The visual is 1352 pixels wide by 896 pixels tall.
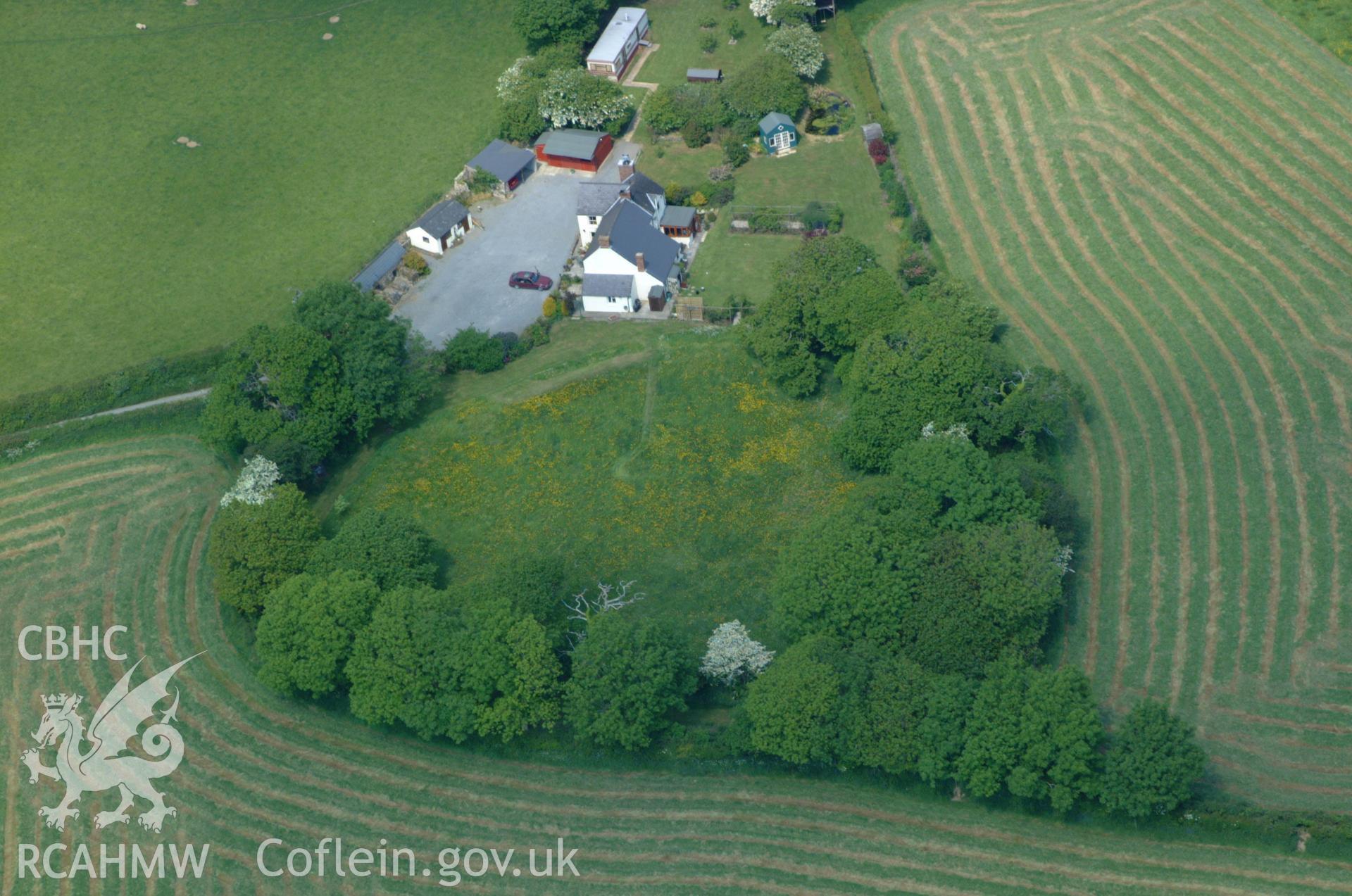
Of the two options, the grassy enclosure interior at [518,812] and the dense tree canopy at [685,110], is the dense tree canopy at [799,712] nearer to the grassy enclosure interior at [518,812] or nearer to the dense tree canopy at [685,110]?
the grassy enclosure interior at [518,812]

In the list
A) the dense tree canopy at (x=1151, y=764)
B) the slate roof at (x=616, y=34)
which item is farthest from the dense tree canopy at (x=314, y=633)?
the slate roof at (x=616, y=34)

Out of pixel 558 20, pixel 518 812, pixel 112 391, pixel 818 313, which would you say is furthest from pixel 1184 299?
pixel 112 391

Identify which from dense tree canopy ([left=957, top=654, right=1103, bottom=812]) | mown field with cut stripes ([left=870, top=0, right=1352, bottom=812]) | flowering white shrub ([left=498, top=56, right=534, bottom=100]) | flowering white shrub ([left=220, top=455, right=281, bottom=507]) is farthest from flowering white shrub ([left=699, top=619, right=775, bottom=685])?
flowering white shrub ([left=498, top=56, right=534, bottom=100])

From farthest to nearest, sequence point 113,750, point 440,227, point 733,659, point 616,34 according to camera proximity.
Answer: point 616,34
point 440,227
point 113,750
point 733,659

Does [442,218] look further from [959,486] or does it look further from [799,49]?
[959,486]

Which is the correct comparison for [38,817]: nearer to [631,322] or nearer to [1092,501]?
[631,322]

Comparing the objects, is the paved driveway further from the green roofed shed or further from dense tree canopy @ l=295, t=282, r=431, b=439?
the green roofed shed
